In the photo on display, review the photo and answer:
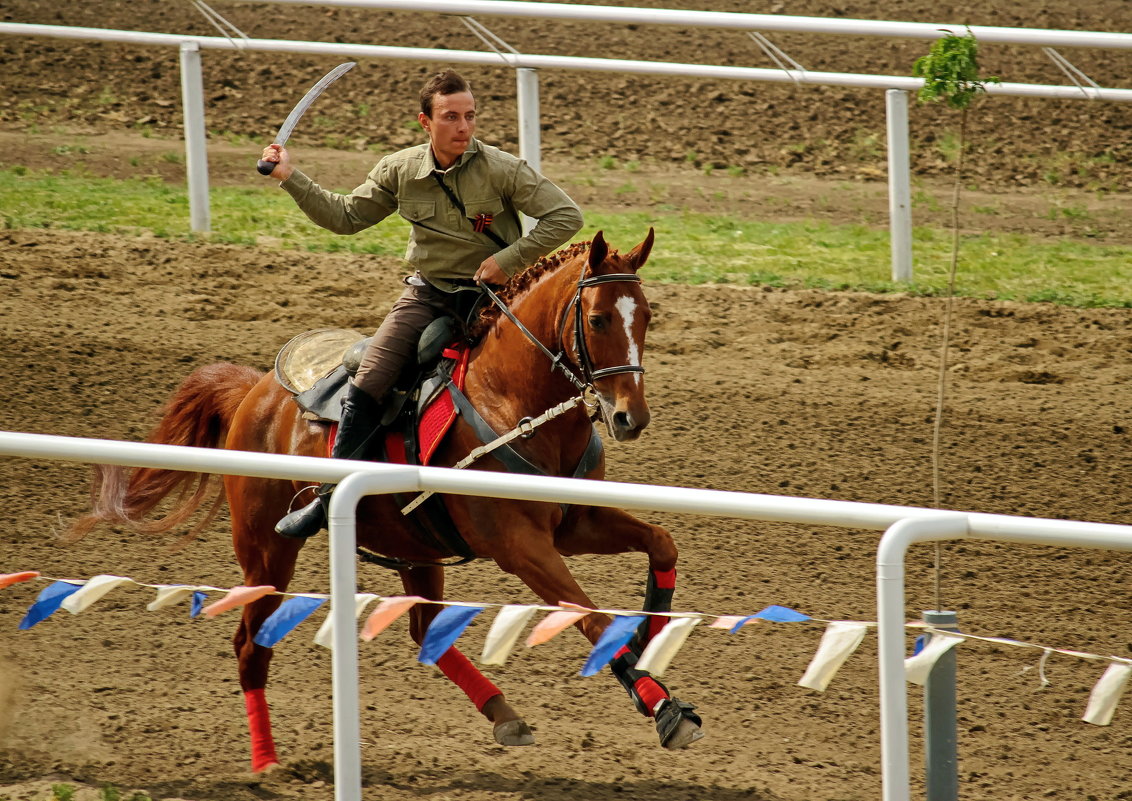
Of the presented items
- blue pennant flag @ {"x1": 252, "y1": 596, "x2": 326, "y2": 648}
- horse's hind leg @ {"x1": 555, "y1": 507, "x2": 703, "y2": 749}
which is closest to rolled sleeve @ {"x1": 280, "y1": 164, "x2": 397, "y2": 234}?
horse's hind leg @ {"x1": 555, "y1": 507, "x2": 703, "y2": 749}

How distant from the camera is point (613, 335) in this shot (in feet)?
16.6

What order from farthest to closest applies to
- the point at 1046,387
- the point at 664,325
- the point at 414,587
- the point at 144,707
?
the point at 664,325
the point at 1046,387
the point at 414,587
the point at 144,707

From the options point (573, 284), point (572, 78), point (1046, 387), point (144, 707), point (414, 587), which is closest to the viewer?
point (573, 284)

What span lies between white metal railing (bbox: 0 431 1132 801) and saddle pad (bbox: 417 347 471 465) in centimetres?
186

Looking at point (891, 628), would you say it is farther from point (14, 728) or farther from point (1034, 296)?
point (1034, 296)

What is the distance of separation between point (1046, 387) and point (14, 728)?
251 inches

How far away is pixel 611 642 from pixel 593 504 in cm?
48

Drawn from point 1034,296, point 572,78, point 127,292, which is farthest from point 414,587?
point 572,78

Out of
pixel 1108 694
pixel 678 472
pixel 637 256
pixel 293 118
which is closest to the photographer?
pixel 1108 694

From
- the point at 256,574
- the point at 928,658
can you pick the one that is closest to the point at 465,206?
the point at 256,574

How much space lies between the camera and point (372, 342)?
18.3ft

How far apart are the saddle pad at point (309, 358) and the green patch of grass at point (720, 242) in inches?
187

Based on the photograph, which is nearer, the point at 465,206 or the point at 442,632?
the point at 442,632

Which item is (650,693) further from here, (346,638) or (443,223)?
(443,223)
